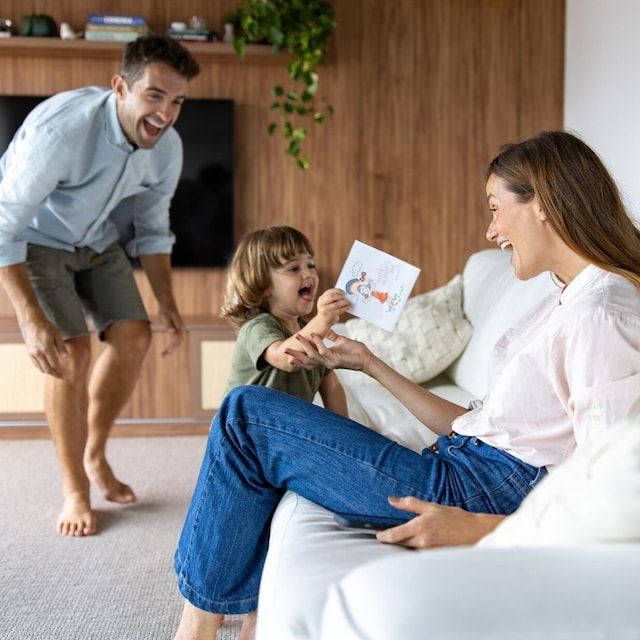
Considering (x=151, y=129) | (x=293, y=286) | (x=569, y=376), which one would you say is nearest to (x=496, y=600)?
(x=569, y=376)

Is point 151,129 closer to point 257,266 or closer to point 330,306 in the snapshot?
point 257,266

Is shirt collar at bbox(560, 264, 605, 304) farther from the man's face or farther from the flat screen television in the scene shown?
the flat screen television

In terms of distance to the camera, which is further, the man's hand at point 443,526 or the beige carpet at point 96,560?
the beige carpet at point 96,560

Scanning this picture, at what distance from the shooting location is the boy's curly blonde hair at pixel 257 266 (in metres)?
2.07

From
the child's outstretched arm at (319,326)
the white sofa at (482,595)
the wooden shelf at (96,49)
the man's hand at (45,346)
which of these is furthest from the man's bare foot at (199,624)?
the wooden shelf at (96,49)

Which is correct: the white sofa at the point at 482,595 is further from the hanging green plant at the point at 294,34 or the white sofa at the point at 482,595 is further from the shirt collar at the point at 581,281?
the hanging green plant at the point at 294,34

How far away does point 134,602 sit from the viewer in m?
2.05

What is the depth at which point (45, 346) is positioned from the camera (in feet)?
7.83

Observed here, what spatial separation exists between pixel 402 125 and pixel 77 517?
2632 millimetres

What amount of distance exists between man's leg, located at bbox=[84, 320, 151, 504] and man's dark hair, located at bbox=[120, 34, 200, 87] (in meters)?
0.80

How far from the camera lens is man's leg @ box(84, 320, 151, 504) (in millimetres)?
2820

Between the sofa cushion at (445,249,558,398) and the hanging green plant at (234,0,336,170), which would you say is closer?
the sofa cushion at (445,249,558,398)

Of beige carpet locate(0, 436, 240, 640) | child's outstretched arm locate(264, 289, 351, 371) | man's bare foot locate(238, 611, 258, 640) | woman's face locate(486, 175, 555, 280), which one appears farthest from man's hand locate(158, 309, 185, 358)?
woman's face locate(486, 175, 555, 280)

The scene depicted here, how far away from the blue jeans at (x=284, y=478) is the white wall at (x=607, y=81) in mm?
1612
